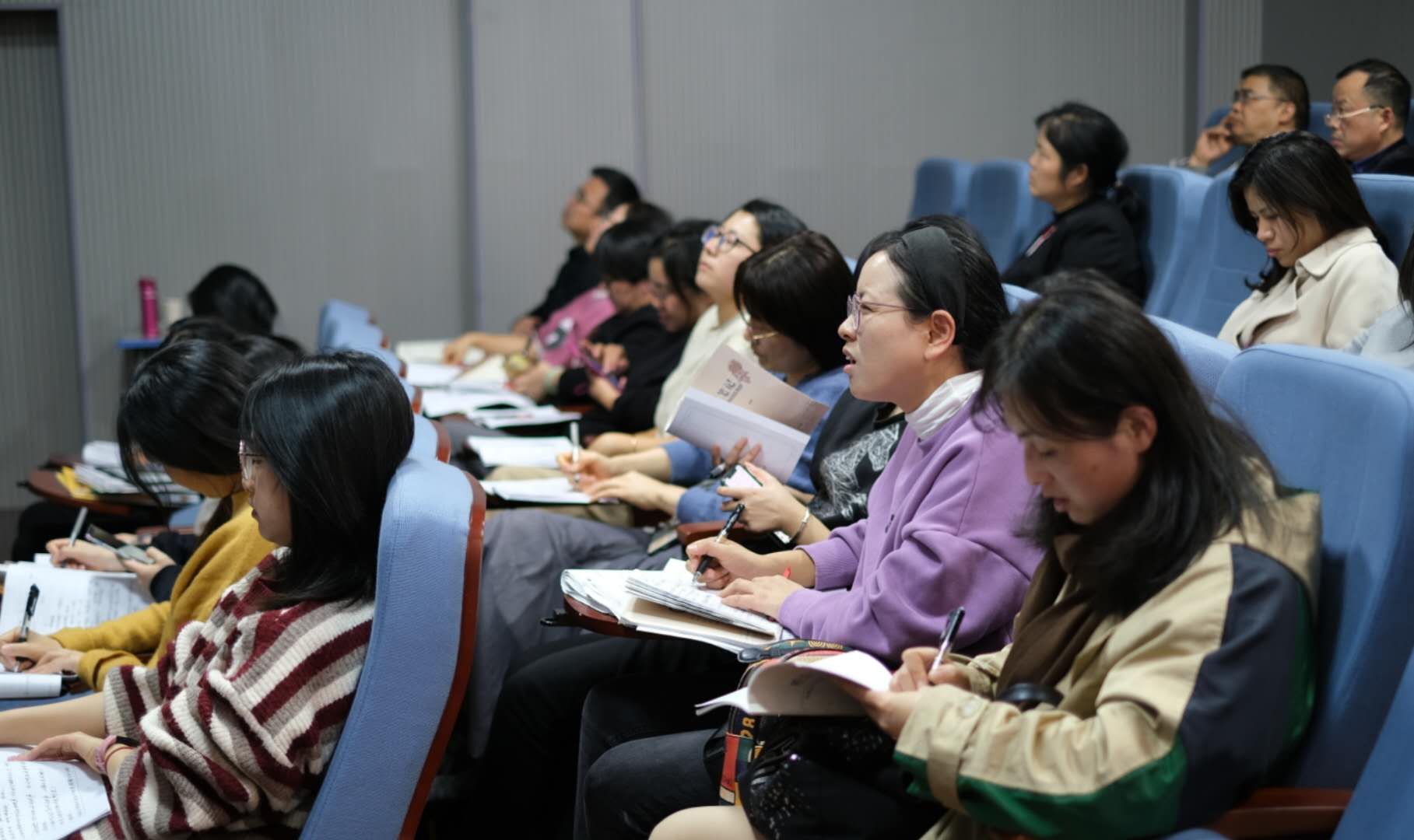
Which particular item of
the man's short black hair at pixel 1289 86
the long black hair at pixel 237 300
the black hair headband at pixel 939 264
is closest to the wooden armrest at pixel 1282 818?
the black hair headband at pixel 939 264

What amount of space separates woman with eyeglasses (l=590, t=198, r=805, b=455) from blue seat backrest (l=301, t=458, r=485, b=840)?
5.41 ft

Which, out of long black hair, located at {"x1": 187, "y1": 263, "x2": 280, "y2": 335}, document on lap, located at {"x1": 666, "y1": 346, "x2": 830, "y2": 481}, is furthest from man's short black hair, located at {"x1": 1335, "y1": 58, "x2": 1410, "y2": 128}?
long black hair, located at {"x1": 187, "y1": 263, "x2": 280, "y2": 335}

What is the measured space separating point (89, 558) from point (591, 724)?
3.79ft

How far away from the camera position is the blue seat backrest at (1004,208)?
5285mm

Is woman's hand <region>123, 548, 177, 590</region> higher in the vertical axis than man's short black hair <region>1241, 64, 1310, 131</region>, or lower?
lower

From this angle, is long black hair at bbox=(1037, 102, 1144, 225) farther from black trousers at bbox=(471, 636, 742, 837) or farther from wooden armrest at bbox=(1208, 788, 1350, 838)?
wooden armrest at bbox=(1208, 788, 1350, 838)

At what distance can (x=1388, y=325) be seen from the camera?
8.93 feet

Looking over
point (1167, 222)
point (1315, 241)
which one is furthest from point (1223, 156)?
point (1315, 241)

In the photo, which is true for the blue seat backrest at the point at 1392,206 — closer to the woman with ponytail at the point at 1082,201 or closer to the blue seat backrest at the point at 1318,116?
the woman with ponytail at the point at 1082,201

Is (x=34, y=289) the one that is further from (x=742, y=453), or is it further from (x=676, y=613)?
(x=676, y=613)

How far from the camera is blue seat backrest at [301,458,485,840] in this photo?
1.69 meters

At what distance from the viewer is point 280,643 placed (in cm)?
173

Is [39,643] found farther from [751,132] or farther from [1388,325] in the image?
[751,132]

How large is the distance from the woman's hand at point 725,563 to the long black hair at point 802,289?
→ 0.72 meters
